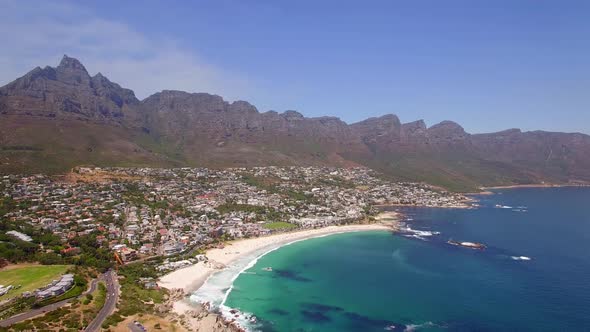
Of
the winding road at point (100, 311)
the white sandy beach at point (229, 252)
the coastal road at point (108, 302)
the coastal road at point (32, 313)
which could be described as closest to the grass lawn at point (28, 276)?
the winding road at point (100, 311)

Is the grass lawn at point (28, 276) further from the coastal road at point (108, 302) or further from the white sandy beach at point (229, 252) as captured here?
the white sandy beach at point (229, 252)

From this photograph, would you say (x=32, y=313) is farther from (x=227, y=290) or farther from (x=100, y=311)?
(x=227, y=290)

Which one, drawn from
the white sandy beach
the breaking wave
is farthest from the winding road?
the breaking wave

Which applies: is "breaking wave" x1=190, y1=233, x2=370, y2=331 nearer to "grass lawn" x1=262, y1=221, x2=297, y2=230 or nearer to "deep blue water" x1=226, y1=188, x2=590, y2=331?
"deep blue water" x1=226, y1=188, x2=590, y2=331

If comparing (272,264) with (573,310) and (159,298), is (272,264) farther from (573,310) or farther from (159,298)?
(573,310)

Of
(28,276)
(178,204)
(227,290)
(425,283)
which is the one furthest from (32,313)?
(178,204)
